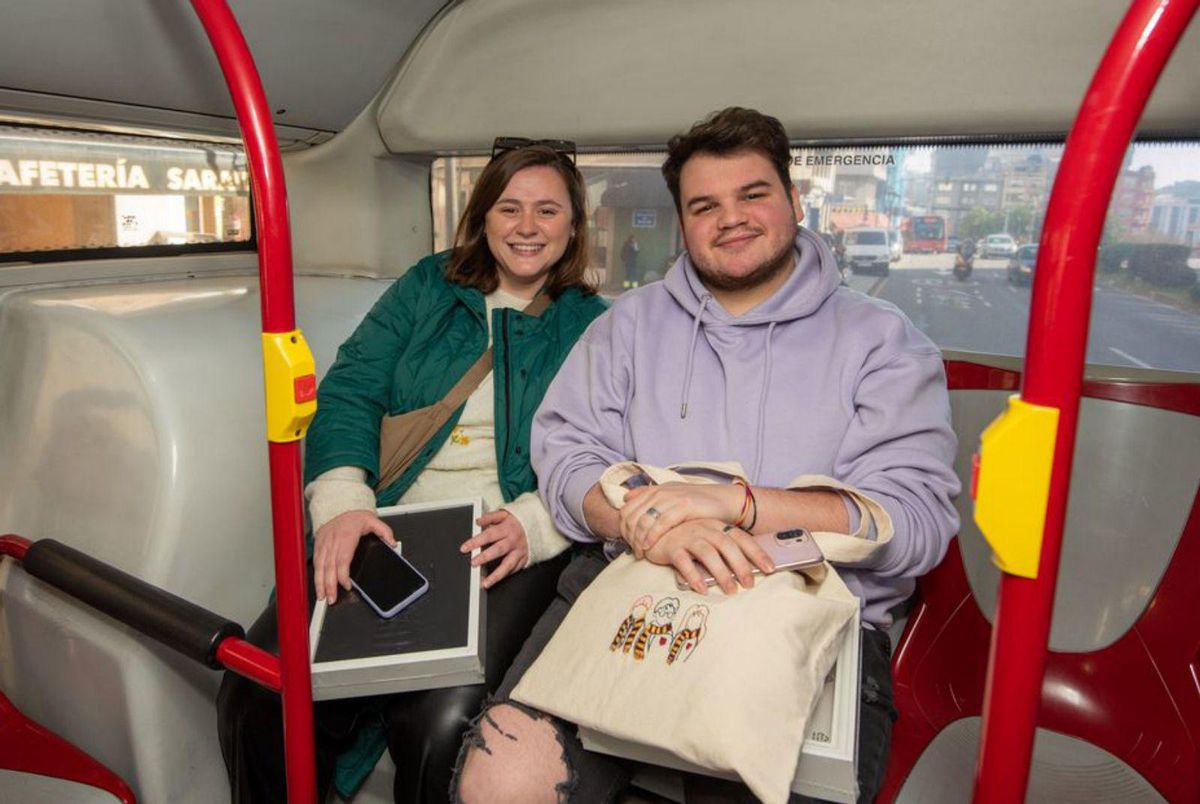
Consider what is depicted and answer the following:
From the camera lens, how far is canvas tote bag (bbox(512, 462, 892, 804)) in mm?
1022

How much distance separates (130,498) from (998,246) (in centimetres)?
202

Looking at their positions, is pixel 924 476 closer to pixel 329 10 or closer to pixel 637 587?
pixel 637 587

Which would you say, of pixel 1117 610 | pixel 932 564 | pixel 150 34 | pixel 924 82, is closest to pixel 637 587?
pixel 932 564

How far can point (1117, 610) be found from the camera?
5.26 feet

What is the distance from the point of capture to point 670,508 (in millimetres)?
1345

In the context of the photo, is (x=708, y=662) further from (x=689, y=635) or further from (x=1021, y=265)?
(x=1021, y=265)

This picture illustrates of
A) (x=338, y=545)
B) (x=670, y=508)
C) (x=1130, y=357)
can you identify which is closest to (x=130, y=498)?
(x=338, y=545)

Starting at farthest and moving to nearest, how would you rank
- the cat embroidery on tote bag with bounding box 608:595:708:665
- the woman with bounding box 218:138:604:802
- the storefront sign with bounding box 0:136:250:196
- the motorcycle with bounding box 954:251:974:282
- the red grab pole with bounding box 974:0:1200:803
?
the motorcycle with bounding box 954:251:974:282, the storefront sign with bounding box 0:136:250:196, the woman with bounding box 218:138:604:802, the cat embroidery on tote bag with bounding box 608:595:708:665, the red grab pole with bounding box 974:0:1200:803

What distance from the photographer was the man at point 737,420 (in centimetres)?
133

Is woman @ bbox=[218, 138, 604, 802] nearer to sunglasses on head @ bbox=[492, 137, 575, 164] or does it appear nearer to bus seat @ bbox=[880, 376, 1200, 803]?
sunglasses on head @ bbox=[492, 137, 575, 164]

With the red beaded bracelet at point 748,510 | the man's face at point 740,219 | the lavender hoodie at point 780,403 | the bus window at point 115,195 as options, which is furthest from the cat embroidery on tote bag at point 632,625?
the bus window at point 115,195

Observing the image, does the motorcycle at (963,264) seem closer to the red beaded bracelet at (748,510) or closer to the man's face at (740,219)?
the man's face at (740,219)

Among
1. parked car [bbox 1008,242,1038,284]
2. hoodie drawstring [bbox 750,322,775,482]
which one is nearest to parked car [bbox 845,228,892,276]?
parked car [bbox 1008,242,1038,284]

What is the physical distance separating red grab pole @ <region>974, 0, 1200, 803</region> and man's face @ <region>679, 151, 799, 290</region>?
89 cm
